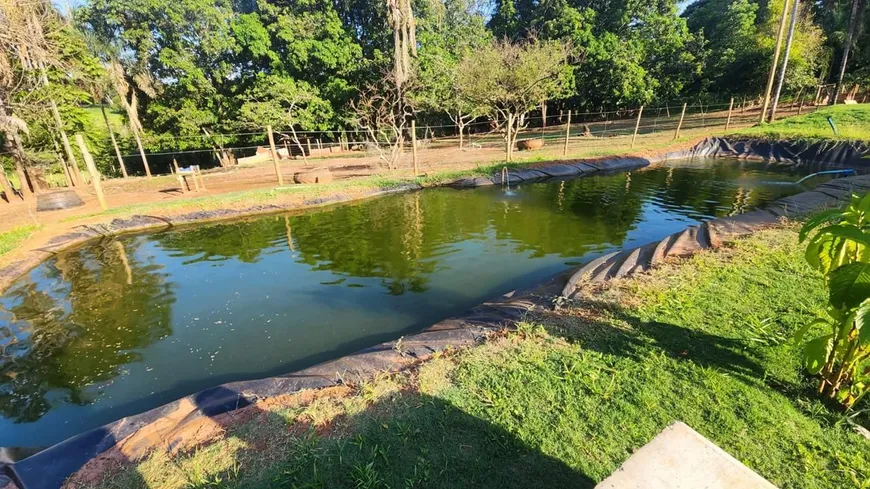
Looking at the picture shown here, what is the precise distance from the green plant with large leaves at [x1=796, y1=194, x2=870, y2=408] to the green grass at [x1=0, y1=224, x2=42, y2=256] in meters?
10.8

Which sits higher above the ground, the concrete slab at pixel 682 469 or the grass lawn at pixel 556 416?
the concrete slab at pixel 682 469

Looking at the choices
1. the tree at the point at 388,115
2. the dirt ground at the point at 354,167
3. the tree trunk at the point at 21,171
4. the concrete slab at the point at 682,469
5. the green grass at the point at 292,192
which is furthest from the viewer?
the tree at the point at 388,115

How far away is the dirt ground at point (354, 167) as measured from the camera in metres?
9.34

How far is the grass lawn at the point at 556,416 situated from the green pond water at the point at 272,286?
1.45 metres

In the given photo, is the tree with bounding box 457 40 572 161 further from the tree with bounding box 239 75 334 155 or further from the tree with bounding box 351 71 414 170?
the tree with bounding box 239 75 334 155

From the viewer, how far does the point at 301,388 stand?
9.66 feet

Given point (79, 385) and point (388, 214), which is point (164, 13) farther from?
point (79, 385)

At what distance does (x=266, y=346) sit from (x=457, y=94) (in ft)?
55.6

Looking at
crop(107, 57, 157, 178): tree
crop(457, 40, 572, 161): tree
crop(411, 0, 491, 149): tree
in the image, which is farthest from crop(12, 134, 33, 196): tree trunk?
crop(457, 40, 572, 161): tree

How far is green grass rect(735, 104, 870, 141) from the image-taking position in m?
13.1

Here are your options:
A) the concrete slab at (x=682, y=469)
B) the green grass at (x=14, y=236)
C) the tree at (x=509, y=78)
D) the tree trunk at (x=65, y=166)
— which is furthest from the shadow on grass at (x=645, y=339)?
the tree trunk at (x=65, y=166)

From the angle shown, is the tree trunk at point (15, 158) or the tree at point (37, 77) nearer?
the tree at point (37, 77)

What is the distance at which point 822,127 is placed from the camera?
1457cm

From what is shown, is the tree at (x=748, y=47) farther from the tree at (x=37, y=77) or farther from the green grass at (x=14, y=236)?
the green grass at (x=14, y=236)
